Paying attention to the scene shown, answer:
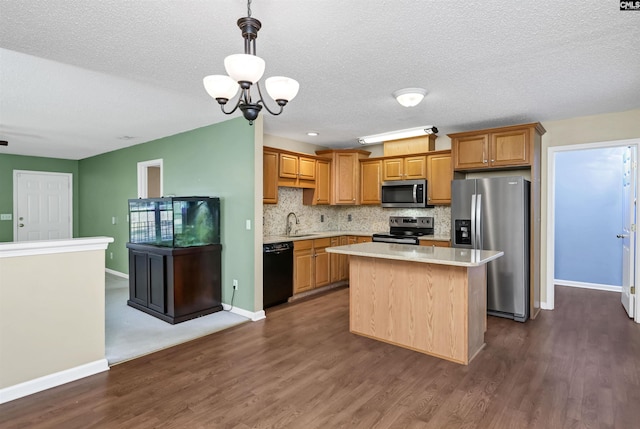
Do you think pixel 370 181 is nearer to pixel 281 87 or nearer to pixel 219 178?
pixel 219 178

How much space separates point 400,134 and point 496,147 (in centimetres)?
130

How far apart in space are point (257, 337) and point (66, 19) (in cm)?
293

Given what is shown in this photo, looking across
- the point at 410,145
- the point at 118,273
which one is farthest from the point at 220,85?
the point at 118,273

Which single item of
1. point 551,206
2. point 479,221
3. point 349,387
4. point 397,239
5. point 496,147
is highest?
point 496,147

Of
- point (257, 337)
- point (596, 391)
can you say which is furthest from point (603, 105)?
point (257, 337)

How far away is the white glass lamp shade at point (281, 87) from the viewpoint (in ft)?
6.01

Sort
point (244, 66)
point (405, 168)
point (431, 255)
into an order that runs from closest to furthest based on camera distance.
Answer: point (244, 66) → point (431, 255) → point (405, 168)

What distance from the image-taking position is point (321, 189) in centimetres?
585

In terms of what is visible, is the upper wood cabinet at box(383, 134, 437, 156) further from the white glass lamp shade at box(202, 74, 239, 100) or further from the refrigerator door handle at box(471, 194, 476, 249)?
the white glass lamp shade at box(202, 74, 239, 100)

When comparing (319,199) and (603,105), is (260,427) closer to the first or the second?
(319,199)

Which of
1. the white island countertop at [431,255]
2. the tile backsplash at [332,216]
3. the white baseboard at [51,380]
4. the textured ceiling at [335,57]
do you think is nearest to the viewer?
the textured ceiling at [335,57]

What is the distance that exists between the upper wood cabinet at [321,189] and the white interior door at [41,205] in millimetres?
5194

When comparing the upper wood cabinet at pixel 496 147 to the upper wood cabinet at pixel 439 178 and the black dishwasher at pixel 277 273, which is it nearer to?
the upper wood cabinet at pixel 439 178

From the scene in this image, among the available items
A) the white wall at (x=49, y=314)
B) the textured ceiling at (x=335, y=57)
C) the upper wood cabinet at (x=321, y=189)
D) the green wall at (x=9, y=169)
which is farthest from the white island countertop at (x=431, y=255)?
the green wall at (x=9, y=169)
